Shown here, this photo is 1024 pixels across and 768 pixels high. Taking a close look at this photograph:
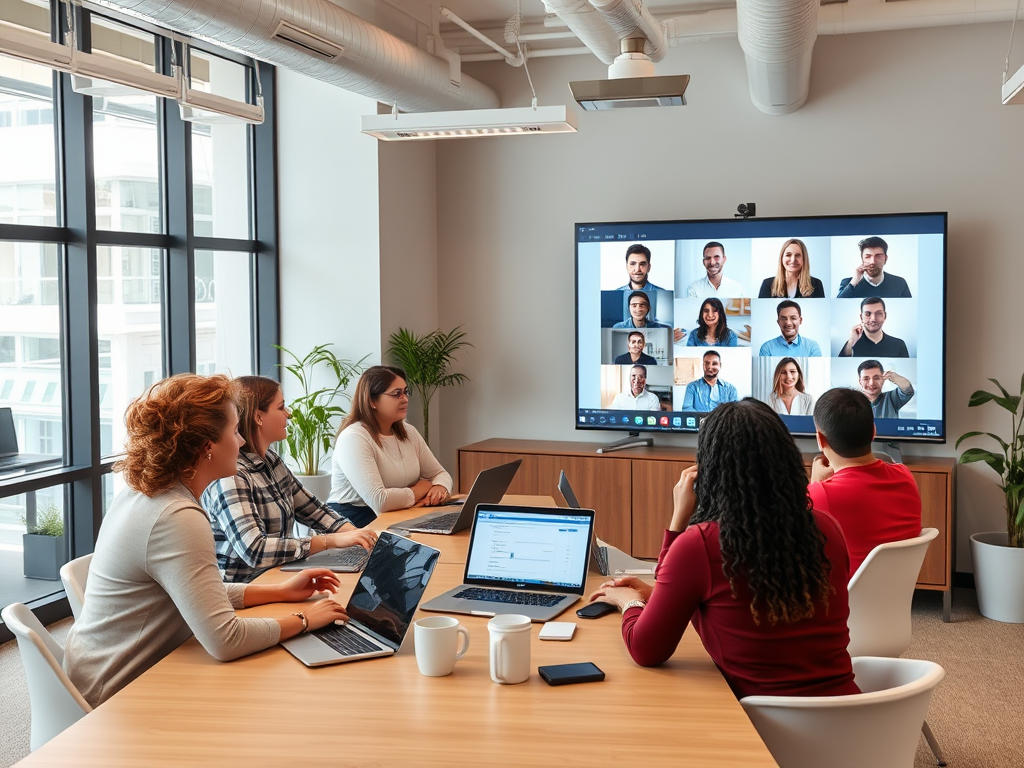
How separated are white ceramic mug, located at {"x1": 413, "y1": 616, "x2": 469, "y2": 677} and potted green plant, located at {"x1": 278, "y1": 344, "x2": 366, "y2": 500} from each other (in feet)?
11.6

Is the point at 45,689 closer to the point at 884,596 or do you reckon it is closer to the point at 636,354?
the point at 884,596

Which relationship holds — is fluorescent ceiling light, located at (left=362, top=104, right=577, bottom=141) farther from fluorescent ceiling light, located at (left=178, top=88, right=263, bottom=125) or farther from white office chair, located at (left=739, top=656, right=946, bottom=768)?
white office chair, located at (left=739, top=656, right=946, bottom=768)

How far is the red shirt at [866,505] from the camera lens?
122 inches

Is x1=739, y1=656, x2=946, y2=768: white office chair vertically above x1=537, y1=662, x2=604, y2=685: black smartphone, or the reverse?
x1=537, y1=662, x2=604, y2=685: black smartphone

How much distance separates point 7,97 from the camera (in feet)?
14.4

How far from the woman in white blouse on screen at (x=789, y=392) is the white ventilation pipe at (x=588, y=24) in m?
1.94

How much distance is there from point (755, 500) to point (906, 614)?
131cm

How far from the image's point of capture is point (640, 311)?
5758 millimetres

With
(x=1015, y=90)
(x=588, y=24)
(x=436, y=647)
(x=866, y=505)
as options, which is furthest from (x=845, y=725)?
(x=588, y=24)

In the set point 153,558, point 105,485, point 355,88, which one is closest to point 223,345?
point 105,485

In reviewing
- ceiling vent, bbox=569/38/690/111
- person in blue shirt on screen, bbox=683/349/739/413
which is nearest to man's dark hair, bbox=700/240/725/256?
person in blue shirt on screen, bbox=683/349/739/413

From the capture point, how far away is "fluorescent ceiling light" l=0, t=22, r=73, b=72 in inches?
118

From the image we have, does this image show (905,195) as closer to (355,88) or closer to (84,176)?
(355,88)

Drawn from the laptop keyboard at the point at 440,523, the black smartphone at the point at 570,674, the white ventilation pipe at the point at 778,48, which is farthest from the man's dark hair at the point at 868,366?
the black smartphone at the point at 570,674
